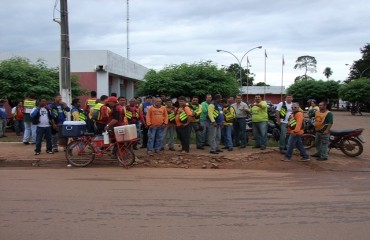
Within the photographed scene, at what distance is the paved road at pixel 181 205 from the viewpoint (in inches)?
208

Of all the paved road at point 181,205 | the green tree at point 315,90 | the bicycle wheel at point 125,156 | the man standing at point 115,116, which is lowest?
the paved road at point 181,205

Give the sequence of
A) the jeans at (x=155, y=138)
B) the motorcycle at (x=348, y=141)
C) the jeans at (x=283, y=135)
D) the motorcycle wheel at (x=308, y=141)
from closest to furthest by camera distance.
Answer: the jeans at (x=155, y=138), the jeans at (x=283, y=135), the motorcycle at (x=348, y=141), the motorcycle wheel at (x=308, y=141)

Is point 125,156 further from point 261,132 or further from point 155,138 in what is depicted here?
point 261,132

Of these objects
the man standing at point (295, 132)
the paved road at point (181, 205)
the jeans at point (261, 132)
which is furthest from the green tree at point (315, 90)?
the paved road at point (181, 205)

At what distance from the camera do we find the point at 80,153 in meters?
10.8

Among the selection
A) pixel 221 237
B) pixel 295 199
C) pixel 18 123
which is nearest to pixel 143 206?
pixel 221 237

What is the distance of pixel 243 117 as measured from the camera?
1320 centimetres

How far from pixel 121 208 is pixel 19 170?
5.05m

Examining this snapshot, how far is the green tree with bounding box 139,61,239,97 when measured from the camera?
92.4ft

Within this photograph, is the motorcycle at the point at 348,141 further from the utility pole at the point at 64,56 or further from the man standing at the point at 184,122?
the utility pole at the point at 64,56

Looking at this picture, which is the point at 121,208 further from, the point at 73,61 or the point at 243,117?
the point at 73,61

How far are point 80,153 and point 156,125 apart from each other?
238 cm

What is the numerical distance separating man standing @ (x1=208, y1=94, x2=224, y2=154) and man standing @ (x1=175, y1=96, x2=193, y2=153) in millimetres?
650

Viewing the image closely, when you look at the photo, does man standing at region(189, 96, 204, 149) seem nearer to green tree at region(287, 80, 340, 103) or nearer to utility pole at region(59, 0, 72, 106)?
utility pole at region(59, 0, 72, 106)
